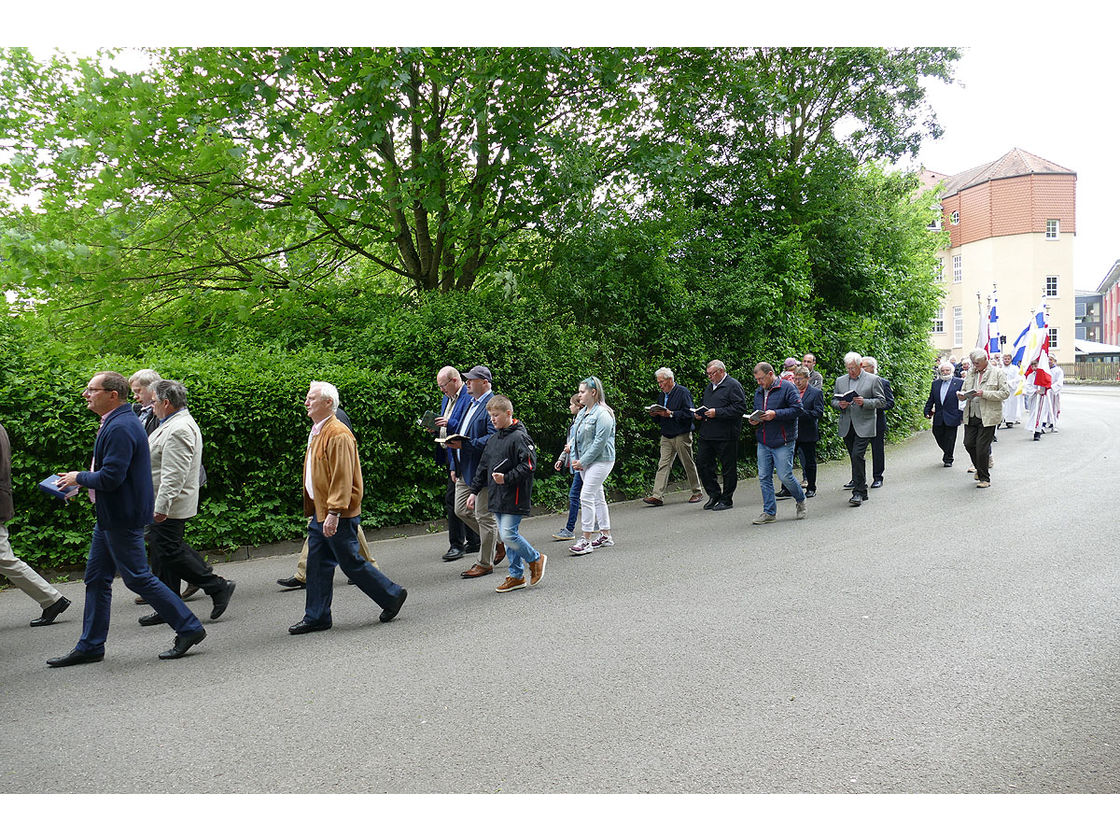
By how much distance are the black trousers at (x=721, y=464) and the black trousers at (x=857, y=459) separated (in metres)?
Answer: 1.70

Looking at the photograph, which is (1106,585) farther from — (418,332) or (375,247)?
(375,247)

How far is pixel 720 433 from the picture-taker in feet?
40.6

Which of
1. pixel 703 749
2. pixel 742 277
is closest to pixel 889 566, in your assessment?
pixel 703 749

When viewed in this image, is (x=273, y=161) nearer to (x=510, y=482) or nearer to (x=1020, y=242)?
(x=510, y=482)

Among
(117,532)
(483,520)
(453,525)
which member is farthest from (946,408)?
(117,532)

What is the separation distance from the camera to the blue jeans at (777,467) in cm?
1084

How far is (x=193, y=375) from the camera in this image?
959cm

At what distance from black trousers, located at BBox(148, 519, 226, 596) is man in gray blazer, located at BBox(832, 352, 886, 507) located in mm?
8806

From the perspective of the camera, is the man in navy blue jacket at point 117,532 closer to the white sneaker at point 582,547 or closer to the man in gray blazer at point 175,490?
the man in gray blazer at point 175,490

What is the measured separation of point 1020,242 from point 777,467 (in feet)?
191

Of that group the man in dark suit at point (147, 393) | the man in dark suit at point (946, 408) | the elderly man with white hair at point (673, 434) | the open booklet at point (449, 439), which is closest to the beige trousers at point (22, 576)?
the man in dark suit at point (147, 393)

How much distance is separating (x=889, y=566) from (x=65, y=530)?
8409 mm

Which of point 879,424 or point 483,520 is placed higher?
point 879,424

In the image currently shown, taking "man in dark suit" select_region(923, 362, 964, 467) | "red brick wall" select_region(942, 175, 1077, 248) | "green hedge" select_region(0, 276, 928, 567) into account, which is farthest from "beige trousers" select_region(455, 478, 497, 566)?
"red brick wall" select_region(942, 175, 1077, 248)
